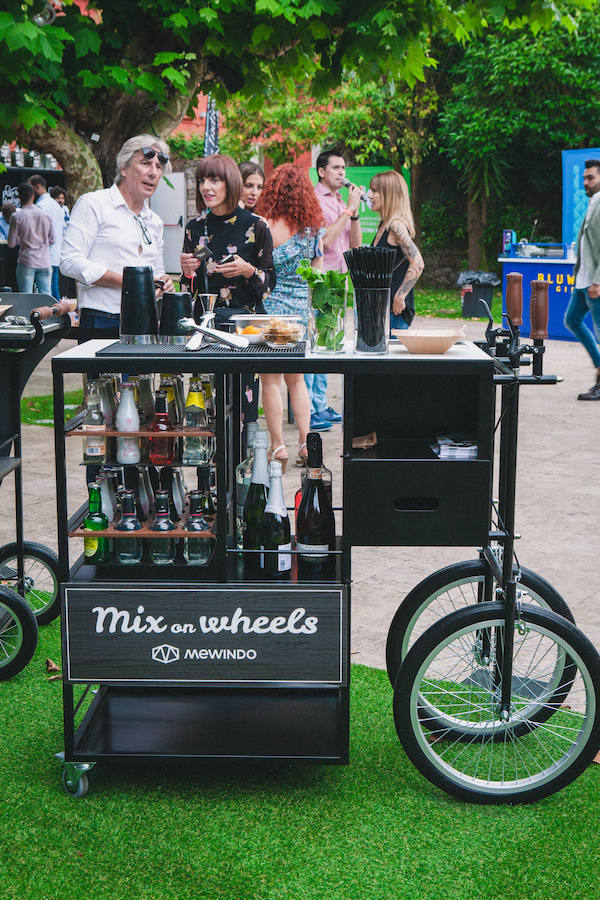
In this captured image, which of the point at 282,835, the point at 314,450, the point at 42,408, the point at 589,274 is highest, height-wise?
the point at 589,274

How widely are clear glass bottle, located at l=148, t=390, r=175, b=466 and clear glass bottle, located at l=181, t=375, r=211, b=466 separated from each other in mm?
46

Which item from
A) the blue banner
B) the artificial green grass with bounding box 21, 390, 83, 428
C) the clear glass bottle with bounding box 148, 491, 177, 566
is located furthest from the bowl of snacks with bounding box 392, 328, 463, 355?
the blue banner

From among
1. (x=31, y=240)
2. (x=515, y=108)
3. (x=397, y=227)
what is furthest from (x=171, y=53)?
(x=515, y=108)

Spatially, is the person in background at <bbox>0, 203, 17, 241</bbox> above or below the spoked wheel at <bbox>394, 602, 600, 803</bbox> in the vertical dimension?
above

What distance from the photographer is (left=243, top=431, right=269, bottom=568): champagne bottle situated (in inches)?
123

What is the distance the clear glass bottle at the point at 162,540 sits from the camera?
2.95m

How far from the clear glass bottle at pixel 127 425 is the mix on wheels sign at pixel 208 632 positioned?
37 centimetres

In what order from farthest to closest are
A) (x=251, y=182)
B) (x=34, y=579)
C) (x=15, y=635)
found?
(x=251, y=182) < (x=34, y=579) < (x=15, y=635)

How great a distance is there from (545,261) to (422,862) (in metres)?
11.2

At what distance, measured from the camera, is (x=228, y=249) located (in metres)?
5.71

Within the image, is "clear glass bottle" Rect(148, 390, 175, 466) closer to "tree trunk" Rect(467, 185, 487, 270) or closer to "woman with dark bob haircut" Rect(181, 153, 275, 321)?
"woman with dark bob haircut" Rect(181, 153, 275, 321)

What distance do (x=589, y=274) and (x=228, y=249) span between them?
4.40 metres

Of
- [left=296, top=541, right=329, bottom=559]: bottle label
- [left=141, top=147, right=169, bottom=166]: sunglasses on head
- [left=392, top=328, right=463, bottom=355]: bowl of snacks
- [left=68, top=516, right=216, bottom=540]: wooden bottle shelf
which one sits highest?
[left=141, top=147, right=169, bottom=166]: sunglasses on head

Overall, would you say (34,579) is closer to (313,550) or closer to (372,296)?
(313,550)
